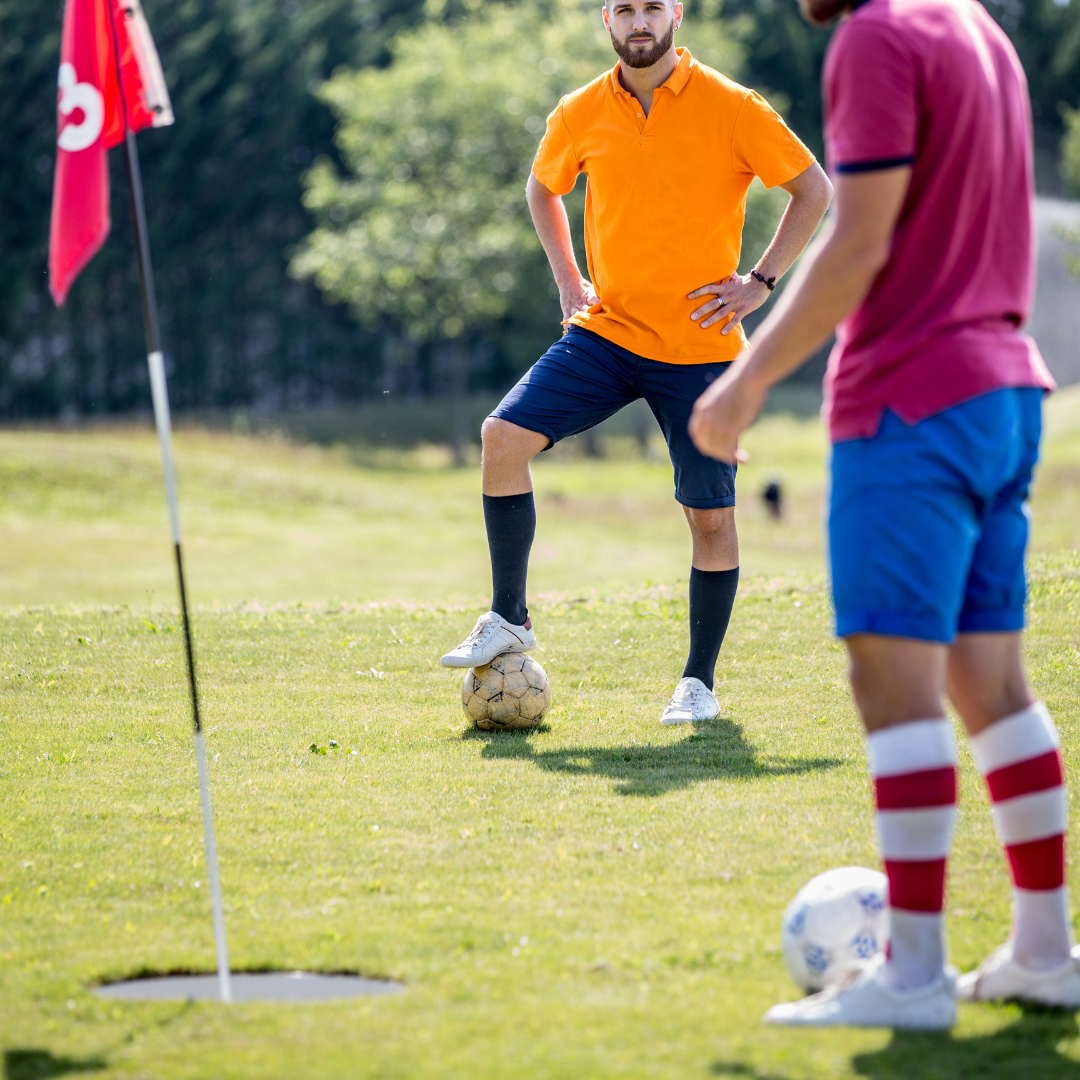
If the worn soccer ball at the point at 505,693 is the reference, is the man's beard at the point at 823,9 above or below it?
above

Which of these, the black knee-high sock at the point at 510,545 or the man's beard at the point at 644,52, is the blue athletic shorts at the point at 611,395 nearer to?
the black knee-high sock at the point at 510,545

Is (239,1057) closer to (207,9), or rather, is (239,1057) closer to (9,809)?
(9,809)

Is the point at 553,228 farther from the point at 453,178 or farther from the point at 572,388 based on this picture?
the point at 453,178

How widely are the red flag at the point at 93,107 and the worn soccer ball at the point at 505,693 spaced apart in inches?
105

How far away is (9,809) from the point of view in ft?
16.2

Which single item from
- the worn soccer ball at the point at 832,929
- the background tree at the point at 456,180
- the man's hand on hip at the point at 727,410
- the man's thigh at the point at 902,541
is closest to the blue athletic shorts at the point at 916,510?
the man's thigh at the point at 902,541

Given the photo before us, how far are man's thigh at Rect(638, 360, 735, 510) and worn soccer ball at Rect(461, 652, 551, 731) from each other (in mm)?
1019

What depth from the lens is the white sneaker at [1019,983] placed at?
3.12 meters

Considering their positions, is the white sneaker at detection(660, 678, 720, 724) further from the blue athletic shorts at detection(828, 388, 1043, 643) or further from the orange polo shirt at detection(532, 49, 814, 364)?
the blue athletic shorts at detection(828, 388, 1043, 643)

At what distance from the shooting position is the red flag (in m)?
3.81

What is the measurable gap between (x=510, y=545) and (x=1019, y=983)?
327cm

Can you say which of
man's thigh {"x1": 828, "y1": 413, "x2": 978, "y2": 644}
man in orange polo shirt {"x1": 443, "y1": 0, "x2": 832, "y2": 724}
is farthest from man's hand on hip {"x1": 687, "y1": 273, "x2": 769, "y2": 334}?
man's thigh {"x1": 828, "y1": 413, "x2": 978, "y2": 644}

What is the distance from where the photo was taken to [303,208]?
161 feet

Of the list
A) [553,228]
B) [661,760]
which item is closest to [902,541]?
[661,760]
